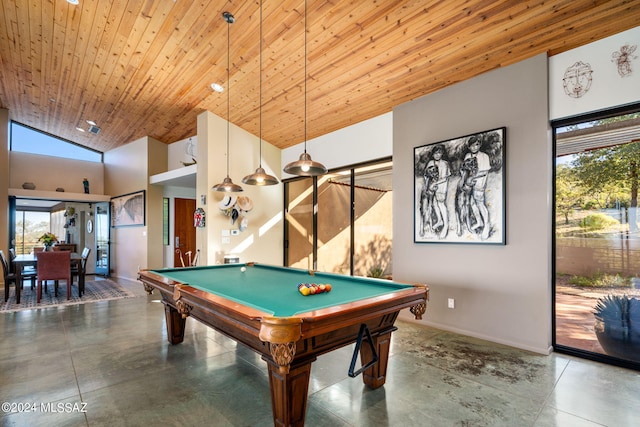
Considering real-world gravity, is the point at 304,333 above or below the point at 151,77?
below

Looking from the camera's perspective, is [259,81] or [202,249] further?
[202,249]

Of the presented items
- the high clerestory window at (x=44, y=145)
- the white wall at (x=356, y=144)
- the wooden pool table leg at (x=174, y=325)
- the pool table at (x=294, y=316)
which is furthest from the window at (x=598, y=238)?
the high clerestory window at (x=44, y=145)

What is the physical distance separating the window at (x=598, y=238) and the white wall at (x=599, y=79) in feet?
0.50

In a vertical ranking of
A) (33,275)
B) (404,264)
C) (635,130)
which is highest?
(635,130)

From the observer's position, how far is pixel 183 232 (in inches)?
333

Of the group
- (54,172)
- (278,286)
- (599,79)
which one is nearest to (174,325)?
(278,286)

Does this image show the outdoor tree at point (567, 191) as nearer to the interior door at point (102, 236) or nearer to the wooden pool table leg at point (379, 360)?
the wooden pool table leg at point (379, 360)

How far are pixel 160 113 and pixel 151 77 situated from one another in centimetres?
144

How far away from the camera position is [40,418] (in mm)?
2225

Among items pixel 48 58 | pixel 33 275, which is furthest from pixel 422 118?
pixel 33 275

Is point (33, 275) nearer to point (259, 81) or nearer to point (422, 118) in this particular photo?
point (259, 81)

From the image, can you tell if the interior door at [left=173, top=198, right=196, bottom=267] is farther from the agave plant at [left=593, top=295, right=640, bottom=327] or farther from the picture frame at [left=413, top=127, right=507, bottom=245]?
the agave plant at [left=593, top=295, right=640, bottom=327]

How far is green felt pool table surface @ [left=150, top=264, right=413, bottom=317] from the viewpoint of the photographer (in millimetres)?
2127

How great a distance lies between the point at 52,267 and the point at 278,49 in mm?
5752
